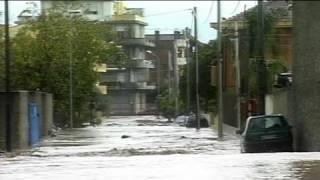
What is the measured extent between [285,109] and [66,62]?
95.9 ft

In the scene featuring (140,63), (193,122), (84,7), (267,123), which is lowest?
(193,122)

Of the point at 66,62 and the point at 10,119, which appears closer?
the point at 10,119

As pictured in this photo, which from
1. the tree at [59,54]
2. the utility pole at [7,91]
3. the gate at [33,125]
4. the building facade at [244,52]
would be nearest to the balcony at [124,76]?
the building facade at [244,52]

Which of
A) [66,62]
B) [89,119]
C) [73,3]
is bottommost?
[89,119]

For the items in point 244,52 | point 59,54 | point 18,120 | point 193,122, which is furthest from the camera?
point 193,122

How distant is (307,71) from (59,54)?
3494cm

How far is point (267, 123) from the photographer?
79.2 feet

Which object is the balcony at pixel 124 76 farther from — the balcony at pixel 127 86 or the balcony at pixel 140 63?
the balcony at pixel 127 86

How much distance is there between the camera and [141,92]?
10669 centimetres

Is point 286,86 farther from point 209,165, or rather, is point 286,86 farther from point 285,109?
point 209,165

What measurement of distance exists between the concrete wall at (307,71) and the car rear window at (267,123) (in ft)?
2.52

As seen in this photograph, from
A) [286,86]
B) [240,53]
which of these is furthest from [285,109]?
[240,53]

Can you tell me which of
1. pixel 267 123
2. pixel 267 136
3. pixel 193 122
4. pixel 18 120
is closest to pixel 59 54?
pixel 193 122

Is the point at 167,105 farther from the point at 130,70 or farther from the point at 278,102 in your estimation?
the point at 278,102
